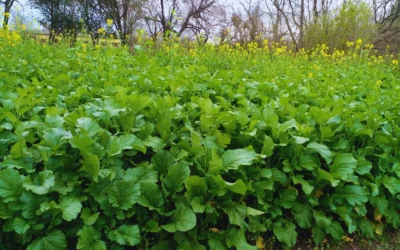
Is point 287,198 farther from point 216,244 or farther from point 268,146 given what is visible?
point 216,244

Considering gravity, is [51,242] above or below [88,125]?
below

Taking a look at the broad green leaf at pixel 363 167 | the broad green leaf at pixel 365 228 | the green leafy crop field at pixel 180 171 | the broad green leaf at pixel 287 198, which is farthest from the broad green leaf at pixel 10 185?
the broad green leaf at pixel 365 228

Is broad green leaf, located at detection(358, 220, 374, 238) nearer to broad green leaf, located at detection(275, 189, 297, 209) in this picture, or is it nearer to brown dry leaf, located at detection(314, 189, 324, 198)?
brown dry leaf, located at detection(314, 189, 324, 198)

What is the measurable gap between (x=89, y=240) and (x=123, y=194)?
242 millimetres

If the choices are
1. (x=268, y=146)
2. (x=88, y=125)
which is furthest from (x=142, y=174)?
(x=268, y=146)

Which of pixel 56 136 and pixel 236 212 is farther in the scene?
pixel 236 212

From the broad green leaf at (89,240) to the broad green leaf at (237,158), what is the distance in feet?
2.33

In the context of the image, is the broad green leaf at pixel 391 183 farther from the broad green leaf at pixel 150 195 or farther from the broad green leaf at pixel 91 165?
the broad green leaf at pixel 91 165

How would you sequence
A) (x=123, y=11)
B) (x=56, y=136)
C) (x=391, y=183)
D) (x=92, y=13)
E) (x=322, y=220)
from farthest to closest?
(x=123, y=11) < (x=92, y=13) < (x=391, y=183) < (x=322, y=220) < (x=56, y=136)

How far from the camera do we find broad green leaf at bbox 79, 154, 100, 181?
1447mm

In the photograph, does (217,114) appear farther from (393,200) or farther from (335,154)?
(393,200)

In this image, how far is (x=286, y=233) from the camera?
2.14 metres

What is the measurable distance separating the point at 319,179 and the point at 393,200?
92 cm

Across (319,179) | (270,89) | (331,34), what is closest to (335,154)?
(319,179)
